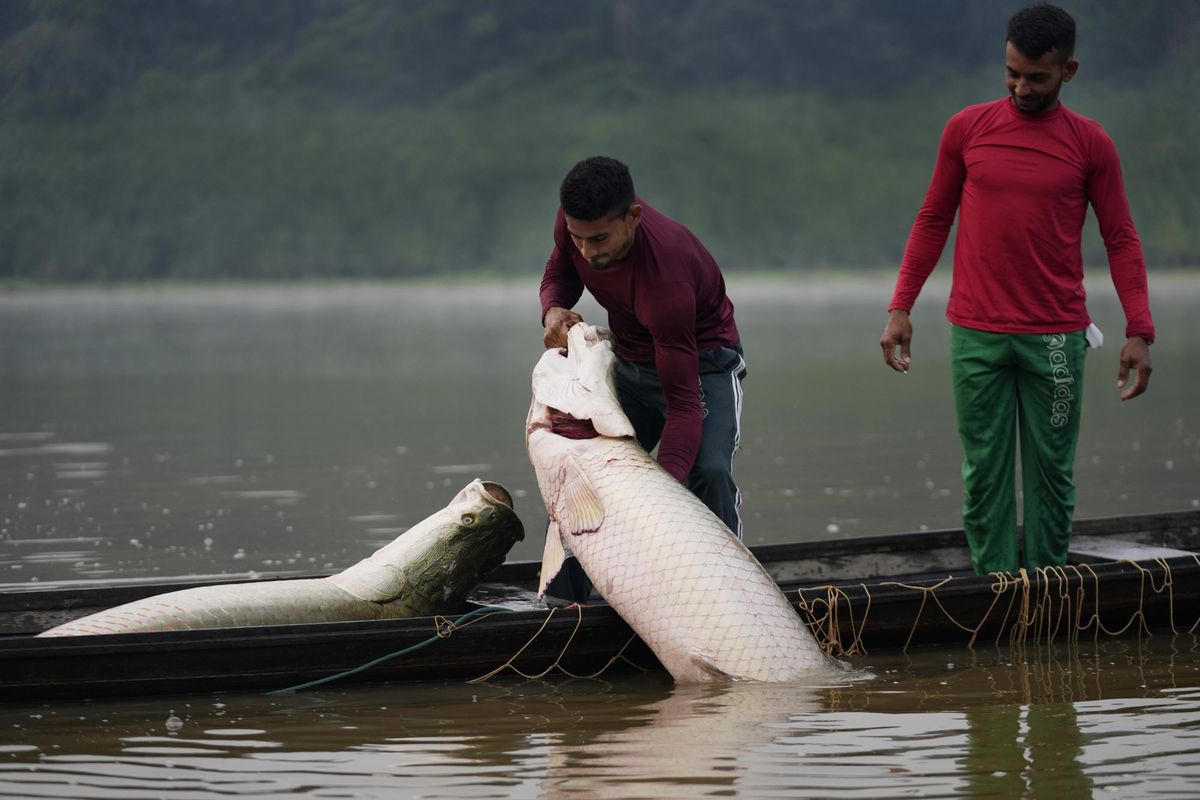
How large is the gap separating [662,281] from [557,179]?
104971 millimetres

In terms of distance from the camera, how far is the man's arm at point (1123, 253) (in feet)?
24.5

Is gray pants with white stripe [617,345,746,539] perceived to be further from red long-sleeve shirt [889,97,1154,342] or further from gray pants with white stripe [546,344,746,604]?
red long-sleeve shirt [889,97,1154,342]

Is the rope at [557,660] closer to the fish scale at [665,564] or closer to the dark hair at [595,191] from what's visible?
the fish scale at [665,564]

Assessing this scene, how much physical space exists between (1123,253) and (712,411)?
6.69ft

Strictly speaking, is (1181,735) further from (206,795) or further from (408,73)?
(408,73)

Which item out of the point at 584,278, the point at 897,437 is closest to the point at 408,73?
the point at 897,437

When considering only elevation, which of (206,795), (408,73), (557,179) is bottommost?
(206,795)

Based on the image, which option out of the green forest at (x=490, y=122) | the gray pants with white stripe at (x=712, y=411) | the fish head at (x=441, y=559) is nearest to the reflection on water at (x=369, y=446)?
the fish head at (x=441, y=559)

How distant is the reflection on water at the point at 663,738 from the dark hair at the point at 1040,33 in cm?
265

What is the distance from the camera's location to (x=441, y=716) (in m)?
6.58

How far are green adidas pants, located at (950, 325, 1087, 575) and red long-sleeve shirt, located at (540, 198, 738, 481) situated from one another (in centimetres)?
120

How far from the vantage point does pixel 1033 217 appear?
7.46m

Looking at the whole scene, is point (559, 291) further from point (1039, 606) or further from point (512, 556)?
point (512, 556)

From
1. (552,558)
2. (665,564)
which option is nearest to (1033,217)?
(665,564)
